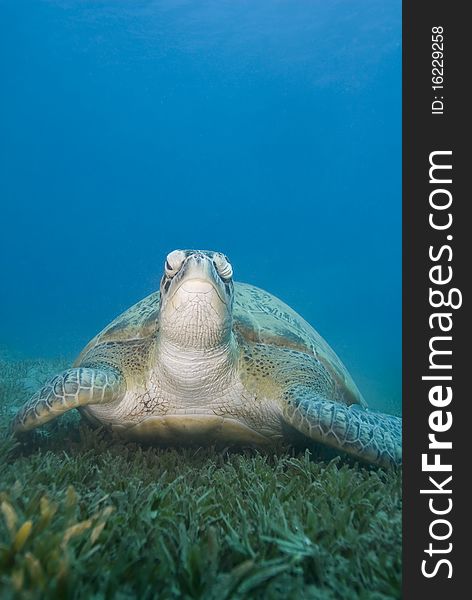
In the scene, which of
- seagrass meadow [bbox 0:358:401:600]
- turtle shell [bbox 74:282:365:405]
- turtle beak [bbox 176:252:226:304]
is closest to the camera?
seagrass meadow [bbox 0:358:401:600]

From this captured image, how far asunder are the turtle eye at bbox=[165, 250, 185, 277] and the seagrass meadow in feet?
4.21

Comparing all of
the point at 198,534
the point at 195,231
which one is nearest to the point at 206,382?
the point at 198,534

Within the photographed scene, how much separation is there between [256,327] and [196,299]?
1.15 m

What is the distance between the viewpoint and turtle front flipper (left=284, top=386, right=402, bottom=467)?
98.7 inches

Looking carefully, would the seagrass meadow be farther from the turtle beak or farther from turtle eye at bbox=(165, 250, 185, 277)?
turtle eye at bbox=(165, 250, 185, 277)

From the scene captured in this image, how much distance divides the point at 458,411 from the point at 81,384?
233cm

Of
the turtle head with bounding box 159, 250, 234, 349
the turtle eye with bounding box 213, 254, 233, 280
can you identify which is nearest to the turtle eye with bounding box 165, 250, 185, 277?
the turtle head with bounding box 159, 250, 234, 349

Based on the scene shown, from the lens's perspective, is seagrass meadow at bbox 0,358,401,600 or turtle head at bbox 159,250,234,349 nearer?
seagrass meadow at bbox 0,358,401,600

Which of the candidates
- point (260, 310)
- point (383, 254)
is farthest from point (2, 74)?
point (260, 310)

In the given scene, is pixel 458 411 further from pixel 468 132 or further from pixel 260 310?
pixel 260 310

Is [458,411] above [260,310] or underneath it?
underneath

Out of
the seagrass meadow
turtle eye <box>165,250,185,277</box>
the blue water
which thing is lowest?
the seagrass meadow

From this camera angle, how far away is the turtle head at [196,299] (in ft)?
8.80

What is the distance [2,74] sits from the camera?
72250mm
